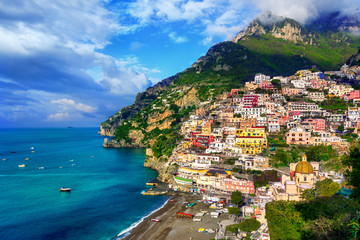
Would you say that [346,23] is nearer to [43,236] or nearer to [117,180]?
[117,180]

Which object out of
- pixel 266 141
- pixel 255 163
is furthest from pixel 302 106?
pixel 255 163

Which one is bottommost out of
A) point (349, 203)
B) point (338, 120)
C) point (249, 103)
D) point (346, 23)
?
point (349, 203)

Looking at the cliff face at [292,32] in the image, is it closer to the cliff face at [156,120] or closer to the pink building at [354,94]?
the cliff face at [156,120]

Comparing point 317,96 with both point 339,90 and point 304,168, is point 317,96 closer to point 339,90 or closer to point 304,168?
point 339,90

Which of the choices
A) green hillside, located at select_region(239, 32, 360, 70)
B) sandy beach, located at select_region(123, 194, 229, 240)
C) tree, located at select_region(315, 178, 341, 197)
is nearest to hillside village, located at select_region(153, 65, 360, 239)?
tree, located at select_region(315, 178, 341, 197)

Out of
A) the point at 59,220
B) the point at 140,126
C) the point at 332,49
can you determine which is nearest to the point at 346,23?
the point at 332,49

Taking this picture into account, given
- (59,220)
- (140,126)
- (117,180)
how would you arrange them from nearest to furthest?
1. (59,220)
2. (117,180)
3. (140,126)
